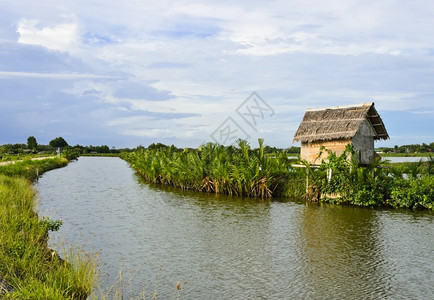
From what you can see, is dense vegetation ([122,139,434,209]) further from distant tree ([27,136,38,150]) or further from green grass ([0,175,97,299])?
distant tree ([27,136,38,150])

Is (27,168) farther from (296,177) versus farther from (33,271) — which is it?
(33,271)

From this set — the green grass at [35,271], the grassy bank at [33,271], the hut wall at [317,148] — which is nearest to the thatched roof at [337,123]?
the hut wall at [317,148]

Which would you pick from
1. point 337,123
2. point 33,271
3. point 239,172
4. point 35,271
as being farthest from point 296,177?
point 35,271

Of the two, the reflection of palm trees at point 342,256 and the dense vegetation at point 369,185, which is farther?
the dense vegetation at point 369,185

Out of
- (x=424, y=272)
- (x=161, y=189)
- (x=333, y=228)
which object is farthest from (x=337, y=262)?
(x=161, y=189)

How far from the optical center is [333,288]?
26.3 feet

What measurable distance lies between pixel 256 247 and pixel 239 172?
34.4ft

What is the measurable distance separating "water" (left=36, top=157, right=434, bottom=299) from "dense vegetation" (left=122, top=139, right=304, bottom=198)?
2257 mm

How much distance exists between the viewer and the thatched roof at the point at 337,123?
19.0 m

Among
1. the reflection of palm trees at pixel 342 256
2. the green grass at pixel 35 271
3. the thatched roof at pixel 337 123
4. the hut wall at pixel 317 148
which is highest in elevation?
the thatched roof at pixel 337 123

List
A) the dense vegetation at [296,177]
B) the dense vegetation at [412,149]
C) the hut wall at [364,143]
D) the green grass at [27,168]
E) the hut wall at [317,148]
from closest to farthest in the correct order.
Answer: the dense vegetation at [296,177] → the hut wall at [364,143] → the hut wall at [317,148] → the green grass at [27,168] → the dense vegetation at [412,149]

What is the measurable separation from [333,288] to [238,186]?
13838mm

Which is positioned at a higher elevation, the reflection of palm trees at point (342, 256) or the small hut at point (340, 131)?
the small hut at point (340, 131)

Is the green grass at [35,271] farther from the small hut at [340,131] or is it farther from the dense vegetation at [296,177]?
the small hut at [340,131]
